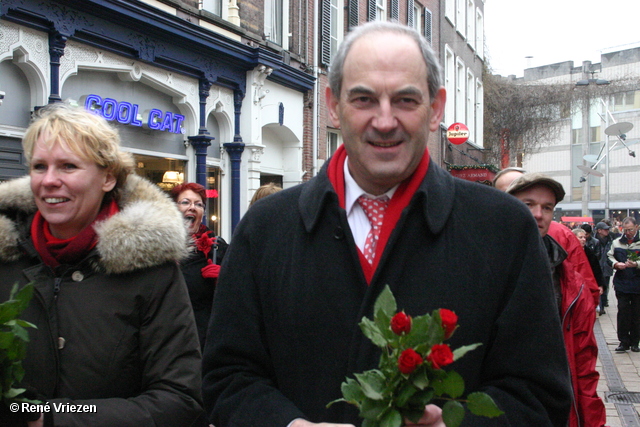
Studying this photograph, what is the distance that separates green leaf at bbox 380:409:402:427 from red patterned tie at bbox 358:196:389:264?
58 cm

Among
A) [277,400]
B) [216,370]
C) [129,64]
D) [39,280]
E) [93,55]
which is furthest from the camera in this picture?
[129,64]

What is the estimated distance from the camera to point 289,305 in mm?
1755

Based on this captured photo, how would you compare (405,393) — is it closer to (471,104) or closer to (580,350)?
(580,350)

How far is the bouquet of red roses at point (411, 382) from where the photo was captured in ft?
4.27

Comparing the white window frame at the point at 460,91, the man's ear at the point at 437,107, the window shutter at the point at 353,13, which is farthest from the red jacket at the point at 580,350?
the white window frame at the point at 460,91

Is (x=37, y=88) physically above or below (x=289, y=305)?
above

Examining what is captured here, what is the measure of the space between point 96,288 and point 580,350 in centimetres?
245

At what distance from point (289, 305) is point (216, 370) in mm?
293

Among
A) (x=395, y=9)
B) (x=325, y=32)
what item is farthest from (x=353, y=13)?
(x=395, y=9)

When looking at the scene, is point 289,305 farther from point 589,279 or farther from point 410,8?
point 410,8

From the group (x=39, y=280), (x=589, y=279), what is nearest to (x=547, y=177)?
(x=589, y=279)

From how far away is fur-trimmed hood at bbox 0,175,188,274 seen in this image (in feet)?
7.16

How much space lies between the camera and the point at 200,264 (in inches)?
183

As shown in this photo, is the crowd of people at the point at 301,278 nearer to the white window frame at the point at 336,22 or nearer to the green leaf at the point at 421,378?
the green leaf at the point at 421,378
